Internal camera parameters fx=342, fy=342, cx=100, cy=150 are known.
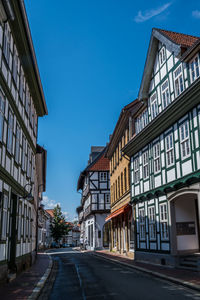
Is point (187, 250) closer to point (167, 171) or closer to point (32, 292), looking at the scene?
point (167, 171)

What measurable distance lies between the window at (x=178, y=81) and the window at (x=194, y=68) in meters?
1.06

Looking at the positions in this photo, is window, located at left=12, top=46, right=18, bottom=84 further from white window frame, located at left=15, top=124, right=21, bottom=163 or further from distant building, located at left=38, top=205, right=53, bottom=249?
distant building, located at left=38, top=205, right=53, bottom=249

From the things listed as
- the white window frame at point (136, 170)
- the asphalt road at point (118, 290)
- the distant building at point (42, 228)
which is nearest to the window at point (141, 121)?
the white window frame at point (136, 170)

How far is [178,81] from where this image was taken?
17906mm

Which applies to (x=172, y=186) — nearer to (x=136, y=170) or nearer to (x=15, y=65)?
(x=136, y=170)

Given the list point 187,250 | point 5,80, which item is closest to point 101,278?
point 187,250

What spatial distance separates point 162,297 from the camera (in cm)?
950

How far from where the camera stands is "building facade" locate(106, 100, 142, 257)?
87.6 feet

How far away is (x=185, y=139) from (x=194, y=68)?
3.41 metres

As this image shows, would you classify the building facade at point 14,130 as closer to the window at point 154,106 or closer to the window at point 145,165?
the window at point 154,106

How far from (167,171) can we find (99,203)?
2982cm

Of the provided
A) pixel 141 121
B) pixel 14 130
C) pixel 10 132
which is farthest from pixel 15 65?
pixel 141 121

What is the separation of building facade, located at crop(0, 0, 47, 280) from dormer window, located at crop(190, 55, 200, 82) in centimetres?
790

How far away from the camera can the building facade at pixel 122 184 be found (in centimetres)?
2670
